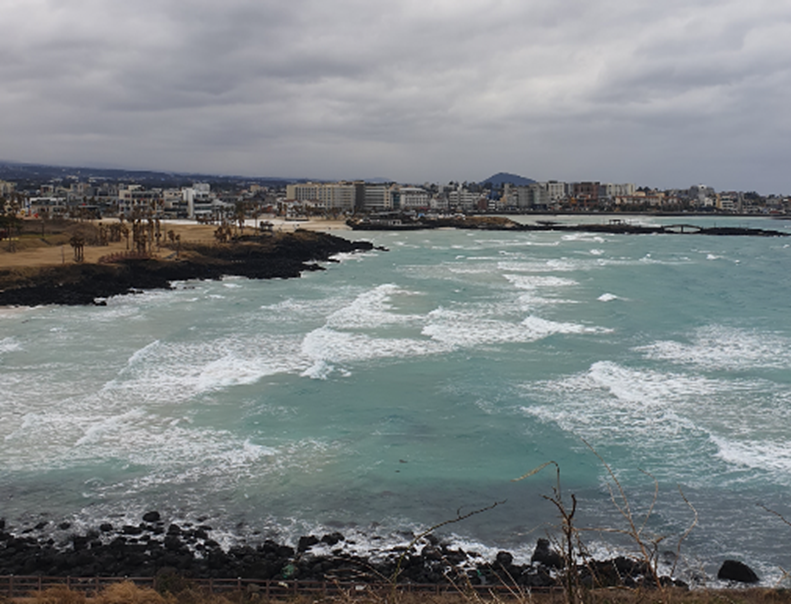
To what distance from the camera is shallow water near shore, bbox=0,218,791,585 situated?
13.6 m

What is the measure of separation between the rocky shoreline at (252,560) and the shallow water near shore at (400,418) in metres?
0.53

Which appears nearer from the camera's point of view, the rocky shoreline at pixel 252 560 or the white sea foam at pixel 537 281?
the rocky shoreline at pixel 252 560

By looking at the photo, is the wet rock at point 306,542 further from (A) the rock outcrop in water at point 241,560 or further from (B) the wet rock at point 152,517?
(B) the wet rock at point 152,517

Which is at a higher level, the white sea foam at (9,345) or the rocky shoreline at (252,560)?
the white sea foam at (9,345)

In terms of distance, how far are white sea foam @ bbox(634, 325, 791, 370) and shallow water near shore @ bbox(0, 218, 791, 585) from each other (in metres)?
0.16

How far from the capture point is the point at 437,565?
11.7m

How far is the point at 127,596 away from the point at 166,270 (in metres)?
41.4

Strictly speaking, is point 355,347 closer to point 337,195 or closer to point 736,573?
point 736,573

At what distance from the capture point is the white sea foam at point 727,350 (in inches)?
944

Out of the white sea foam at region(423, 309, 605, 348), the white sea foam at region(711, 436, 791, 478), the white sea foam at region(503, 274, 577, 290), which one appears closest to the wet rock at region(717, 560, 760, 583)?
the white sea foam at region(711, 436, 791, 478)

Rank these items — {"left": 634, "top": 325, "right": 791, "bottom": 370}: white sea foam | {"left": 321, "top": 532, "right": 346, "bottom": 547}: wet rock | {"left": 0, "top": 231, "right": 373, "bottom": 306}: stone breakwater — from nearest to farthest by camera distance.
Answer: {"left": 321, "top": 532, "right": 346, "bottom": 547}: wet rock
{"left": 634, "top": 325, "right": 791, "bottom": 370}: white sea foam
{"left": 0, "top": 231, "right": 373, "bottom": 306}: stone breakwater

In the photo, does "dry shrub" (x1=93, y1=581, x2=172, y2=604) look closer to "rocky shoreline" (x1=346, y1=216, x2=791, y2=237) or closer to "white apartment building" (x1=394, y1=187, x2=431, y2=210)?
"rocky shoreline" (x1=346, y1=216, x2=791, y2=237)

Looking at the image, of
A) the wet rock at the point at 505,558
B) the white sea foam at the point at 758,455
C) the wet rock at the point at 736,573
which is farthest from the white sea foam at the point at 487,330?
the wet rock at the point at 736,573

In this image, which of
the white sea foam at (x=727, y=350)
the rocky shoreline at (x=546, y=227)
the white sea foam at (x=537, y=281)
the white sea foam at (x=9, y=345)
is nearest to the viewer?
the white sea foam at (x=727, y=350)
